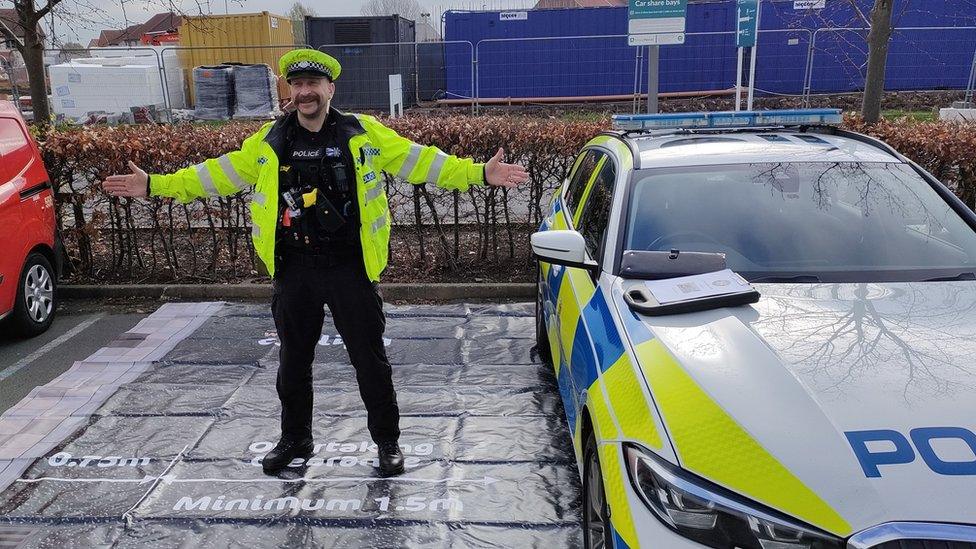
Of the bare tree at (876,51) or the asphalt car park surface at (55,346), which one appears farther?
the bare tree at (876,51)

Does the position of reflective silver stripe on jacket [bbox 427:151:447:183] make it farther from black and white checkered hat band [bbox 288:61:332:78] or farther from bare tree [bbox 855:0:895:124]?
Result: bare tree [bbox 855:0:895:124]

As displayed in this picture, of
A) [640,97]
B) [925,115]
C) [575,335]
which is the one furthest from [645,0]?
[925,115]

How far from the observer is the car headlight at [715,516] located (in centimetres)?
178

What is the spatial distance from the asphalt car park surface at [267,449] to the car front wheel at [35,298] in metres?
0.27

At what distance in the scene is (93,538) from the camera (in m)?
3.26

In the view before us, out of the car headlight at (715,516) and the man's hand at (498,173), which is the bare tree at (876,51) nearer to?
the man's hand at (498,173)

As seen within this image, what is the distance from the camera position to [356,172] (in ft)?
11.2

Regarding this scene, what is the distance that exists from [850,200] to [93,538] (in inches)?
145

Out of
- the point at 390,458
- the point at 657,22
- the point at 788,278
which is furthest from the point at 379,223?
the point at 657,22

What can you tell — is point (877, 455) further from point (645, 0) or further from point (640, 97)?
point (640, 97)

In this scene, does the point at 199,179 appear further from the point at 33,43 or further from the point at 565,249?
the point at 33,43

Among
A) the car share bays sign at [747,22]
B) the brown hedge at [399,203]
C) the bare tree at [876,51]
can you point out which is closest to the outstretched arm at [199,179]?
the brown hedge at [399,203]

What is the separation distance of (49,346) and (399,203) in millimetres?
3179

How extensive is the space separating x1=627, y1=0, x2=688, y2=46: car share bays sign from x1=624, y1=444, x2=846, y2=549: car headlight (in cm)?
670
